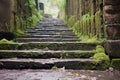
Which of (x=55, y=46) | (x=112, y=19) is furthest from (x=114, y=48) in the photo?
(x=55, y=46)

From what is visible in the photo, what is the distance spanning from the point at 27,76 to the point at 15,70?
637 millimetres

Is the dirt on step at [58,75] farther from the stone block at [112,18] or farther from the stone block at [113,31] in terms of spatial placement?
the stone block at [112,18]

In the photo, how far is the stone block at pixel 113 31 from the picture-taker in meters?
4.70

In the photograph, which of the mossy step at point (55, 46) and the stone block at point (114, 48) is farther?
the mossy step at point (55, 46)

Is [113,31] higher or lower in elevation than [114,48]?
higher

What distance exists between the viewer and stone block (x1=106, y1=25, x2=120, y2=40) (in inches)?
185

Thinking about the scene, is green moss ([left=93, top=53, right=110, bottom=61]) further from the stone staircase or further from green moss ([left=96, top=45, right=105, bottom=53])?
green moss ([left=96, top=45, right=105, bottom=53])

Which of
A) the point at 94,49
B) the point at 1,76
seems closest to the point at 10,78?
the point at 1,76

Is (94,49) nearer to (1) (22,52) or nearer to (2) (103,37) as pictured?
(2) (103,37)

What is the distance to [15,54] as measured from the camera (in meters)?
4.79

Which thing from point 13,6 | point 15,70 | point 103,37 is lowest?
point 15,70

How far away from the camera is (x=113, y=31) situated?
471 cm

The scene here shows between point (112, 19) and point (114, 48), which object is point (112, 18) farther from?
point (114, 48)

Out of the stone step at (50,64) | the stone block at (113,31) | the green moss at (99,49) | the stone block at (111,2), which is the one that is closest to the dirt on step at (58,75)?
the stone step at (50,64)
